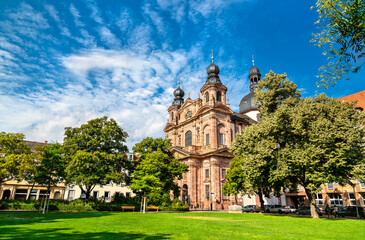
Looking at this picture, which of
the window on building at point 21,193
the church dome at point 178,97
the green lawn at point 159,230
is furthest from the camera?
the church dome at point 178,97

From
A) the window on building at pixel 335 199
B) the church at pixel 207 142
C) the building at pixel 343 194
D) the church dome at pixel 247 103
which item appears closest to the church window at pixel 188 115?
the church at pixel 207 142

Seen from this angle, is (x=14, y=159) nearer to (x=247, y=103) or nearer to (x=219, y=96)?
(x=219, y=96)

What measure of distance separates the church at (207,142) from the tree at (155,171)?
8962 mm

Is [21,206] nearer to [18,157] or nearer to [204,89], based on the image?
[18,157]

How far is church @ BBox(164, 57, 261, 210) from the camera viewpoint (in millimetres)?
46375

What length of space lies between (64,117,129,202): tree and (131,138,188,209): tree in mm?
2896

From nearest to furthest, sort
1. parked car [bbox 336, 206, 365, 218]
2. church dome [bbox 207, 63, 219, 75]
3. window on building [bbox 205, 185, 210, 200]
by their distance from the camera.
Result: parked car [bbox 336, 206, 365, 218] < window on building [bbox 205, 185, 210, 200] < church dome [bbox 207, 63, 219, 75]

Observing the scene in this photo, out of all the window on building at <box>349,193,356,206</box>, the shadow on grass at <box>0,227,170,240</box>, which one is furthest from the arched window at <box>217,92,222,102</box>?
the shadow on grass at <box>0,227,170,240</box>

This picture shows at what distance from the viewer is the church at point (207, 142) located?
46.4 metres

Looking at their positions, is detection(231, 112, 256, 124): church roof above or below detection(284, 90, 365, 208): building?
above

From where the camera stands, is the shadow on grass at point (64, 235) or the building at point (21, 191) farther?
the building at point (21, 191)

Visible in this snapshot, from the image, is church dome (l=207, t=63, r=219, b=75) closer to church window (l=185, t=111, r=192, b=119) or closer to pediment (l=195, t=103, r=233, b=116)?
pediment (l=195, t=103, r=233, b=116)

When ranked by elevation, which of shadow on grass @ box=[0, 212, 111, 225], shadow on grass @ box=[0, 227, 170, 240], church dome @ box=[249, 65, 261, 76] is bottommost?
shadow on grass @ box=[0, 212, 111, 225]

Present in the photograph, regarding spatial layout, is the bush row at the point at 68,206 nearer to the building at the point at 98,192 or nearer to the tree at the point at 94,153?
Result: the tree at the point at 94,153
